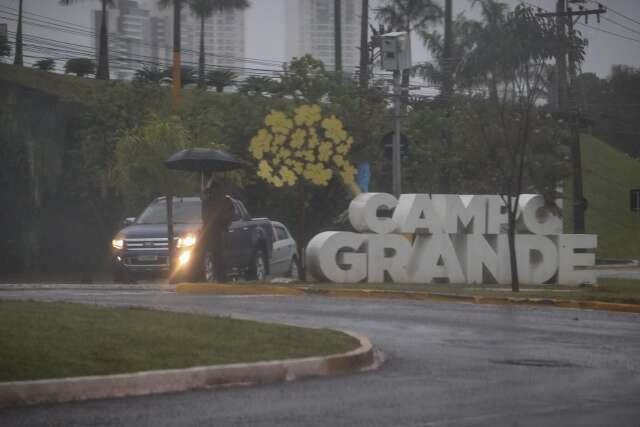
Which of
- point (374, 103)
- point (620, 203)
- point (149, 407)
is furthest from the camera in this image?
point (620, 203)

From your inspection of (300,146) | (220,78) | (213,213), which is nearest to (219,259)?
(213,213)

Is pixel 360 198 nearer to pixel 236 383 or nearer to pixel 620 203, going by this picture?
pixel 236 383

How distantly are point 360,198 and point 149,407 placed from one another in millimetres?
19923

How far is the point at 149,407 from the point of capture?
1004 centimetres

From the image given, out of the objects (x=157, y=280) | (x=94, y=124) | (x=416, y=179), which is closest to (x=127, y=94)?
(x=94, y=124)

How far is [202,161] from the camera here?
27.4m

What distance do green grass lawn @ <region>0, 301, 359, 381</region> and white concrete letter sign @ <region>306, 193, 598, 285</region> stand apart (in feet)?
43.6

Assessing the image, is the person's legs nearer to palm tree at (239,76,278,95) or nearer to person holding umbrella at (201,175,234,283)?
person holding umbrella at (201,175,234,283)

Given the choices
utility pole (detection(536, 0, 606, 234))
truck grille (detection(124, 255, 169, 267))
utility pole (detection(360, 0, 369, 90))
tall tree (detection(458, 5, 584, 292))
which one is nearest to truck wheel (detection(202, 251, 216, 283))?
truck grille (detection(124, 255, 169, 267))

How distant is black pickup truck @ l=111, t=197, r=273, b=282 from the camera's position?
28.1 meters

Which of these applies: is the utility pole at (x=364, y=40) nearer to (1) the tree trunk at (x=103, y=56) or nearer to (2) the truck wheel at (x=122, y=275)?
(1) the tree trunk at (x=103, y=56)

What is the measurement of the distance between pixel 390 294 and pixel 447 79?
2191 inches

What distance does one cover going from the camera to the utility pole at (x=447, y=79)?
63906mm

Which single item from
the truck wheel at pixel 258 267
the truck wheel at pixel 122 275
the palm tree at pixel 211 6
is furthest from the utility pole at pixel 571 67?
the palm tree at pixel 211 6
